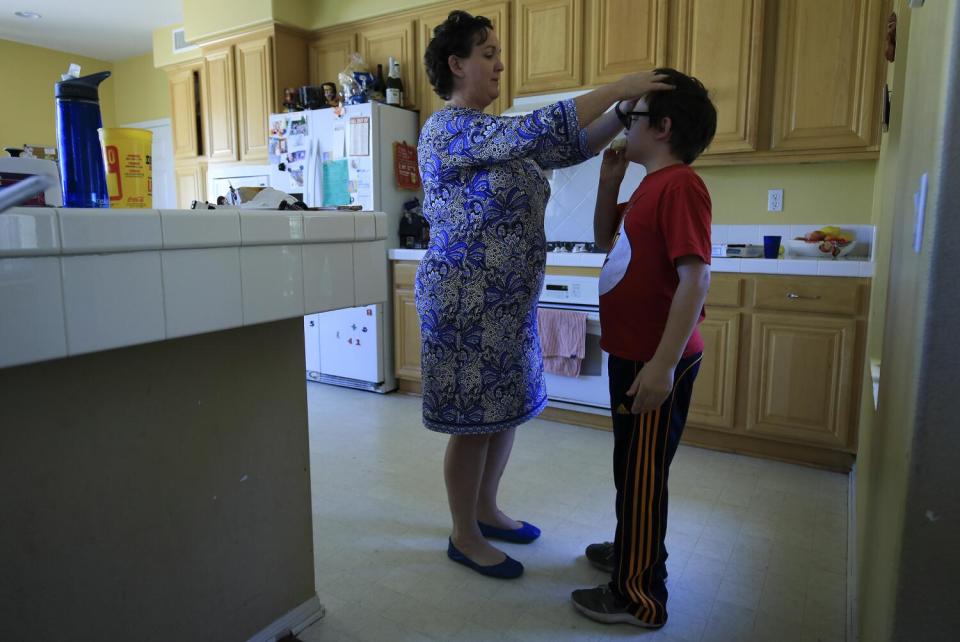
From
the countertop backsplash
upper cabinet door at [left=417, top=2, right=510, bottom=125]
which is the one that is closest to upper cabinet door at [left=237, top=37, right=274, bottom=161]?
upper cabinet door at [left=417, top=2, right=510, bottom=125]

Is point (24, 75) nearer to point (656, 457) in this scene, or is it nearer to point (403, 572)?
point (403, 572)

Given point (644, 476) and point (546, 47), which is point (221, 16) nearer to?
point (546, 47)

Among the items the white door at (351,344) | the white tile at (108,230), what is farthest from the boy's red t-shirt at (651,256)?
the white door at (351,344)

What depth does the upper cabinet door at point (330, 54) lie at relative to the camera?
3895 mm

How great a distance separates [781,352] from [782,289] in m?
0.26

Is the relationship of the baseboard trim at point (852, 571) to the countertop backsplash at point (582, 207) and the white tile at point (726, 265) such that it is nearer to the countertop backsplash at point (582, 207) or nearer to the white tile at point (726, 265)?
the white tile at point (726, 265)

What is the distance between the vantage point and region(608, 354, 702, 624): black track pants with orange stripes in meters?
1.35

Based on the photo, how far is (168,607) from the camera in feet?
3.67

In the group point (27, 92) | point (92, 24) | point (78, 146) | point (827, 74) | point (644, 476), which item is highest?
point (92, 24)

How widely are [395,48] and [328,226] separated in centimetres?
304

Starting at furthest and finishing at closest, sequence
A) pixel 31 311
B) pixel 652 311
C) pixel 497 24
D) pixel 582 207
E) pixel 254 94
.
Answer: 1. pixel 254 94
2. pixel 582 207
3. pixel 497 24
4. pixel 652 311
5. pixel 31 311

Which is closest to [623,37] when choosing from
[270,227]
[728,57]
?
[728,57]

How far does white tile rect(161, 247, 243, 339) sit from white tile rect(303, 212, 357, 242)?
0.14m

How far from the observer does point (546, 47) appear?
3145 mm
